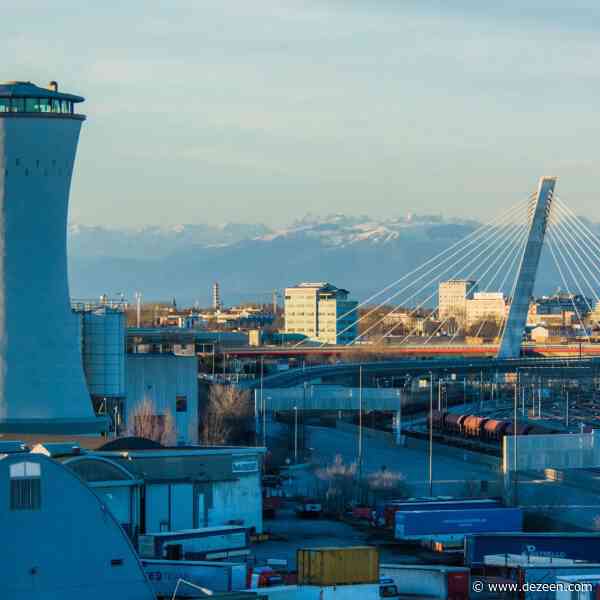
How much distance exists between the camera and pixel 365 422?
6644 centimetres

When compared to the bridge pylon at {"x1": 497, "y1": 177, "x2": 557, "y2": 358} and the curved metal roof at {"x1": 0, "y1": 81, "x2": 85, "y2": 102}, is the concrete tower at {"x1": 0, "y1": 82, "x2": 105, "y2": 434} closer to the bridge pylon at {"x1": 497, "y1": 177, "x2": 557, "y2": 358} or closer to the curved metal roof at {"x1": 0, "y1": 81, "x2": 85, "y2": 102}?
the curved metal roof at {"x1": 0, "y1": 81, "x2": 85, "y2": 102}

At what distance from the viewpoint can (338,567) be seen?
24062mm

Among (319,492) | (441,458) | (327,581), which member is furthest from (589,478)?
(327,581)

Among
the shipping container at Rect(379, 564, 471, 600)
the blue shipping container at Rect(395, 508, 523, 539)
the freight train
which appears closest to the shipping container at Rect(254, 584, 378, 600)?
the shipping container at Rect(379, 564, 471, 600)

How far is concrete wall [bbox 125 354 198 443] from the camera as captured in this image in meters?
44.4

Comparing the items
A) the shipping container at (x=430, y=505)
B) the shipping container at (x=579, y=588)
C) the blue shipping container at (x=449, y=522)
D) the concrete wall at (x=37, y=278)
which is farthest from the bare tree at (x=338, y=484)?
the shipping container at (x=579, y=588)

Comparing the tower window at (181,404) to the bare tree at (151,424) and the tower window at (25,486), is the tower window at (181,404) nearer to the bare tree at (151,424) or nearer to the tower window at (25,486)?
the bare tree at (151,424)

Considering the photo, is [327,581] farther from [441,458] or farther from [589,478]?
[441,458]

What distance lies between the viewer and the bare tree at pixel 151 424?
141ft

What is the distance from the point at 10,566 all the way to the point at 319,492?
20807 millimetres

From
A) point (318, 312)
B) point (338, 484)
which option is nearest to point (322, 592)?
point (338, 484)

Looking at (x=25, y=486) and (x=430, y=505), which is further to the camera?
(x=430, y=505)

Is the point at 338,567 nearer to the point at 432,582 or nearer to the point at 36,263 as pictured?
the point at 432,582

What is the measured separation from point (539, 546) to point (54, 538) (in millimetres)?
11644
